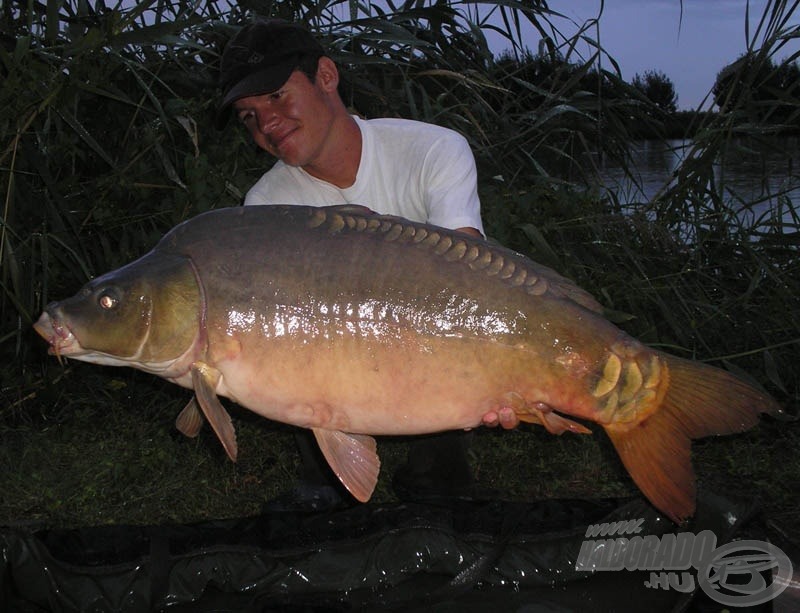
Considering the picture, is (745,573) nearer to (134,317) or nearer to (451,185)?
(451,185)

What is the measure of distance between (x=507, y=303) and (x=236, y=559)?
0.94m

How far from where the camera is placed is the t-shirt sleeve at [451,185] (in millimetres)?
2246

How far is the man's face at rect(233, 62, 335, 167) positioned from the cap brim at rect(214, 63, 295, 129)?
38 mm

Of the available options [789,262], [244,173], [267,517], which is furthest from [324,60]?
[789,262]

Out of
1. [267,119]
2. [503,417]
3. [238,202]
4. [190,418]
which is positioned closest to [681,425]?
[503,417]

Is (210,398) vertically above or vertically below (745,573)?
above

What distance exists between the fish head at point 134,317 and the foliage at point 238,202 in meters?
0.89

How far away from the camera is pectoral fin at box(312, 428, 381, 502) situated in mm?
1878

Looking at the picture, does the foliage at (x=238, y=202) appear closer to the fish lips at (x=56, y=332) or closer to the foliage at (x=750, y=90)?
the foliage at (x=750, y=90)

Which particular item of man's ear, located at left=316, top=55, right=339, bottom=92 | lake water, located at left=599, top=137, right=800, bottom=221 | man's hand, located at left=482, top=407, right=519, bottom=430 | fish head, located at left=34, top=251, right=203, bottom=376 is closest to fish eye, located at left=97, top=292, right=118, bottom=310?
fish head, located at left=34, top=251, right=203, bottom=376

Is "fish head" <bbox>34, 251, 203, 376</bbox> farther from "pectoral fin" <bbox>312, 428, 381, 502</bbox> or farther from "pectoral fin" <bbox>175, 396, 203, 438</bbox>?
"pectoral fin" <bbox>312, 428, 381, 502</bbox>

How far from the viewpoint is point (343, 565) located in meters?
2.13

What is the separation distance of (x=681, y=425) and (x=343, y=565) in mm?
896

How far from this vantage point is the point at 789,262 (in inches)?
134
